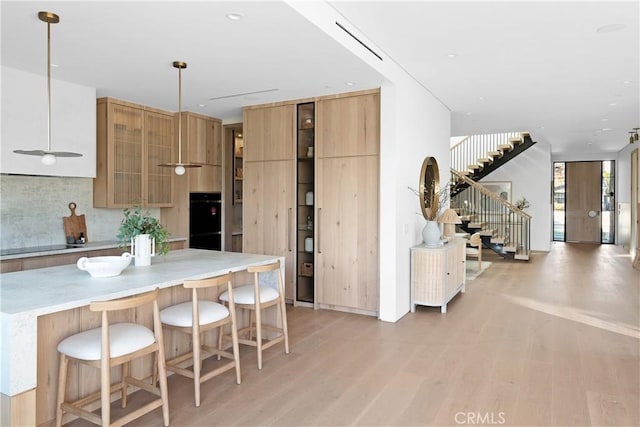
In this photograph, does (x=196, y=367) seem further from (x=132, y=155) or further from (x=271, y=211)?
(x=132, y=155)

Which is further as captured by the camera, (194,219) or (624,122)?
(624,122)

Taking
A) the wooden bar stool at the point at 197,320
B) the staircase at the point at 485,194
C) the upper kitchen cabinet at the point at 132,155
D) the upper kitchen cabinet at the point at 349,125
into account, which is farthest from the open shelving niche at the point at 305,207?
the staircase at the point at 485,194

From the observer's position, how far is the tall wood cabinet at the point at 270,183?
565 cm

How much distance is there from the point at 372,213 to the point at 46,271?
3244mm

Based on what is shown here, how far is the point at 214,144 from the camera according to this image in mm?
6684

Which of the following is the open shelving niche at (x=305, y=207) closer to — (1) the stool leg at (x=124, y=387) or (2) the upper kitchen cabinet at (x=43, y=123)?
(2) the upper kitchen cabinet at (x=43, y=123)

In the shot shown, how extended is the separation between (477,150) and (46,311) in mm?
11551

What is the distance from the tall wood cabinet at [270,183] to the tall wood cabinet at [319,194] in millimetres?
13

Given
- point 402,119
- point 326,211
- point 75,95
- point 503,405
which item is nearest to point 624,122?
point 402,119

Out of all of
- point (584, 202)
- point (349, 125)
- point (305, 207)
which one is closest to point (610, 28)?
point (349, 125)

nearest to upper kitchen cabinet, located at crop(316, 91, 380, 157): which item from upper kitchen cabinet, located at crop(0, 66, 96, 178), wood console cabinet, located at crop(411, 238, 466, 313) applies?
wood console cabinet, located at crop(411, 238, 466, 313)

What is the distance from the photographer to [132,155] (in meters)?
5.68

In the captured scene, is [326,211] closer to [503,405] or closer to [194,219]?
[194,219]

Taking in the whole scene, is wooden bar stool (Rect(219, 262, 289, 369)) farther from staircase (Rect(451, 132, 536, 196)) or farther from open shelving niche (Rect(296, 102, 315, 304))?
staircase (Rect(451, 132, 536, 196))
